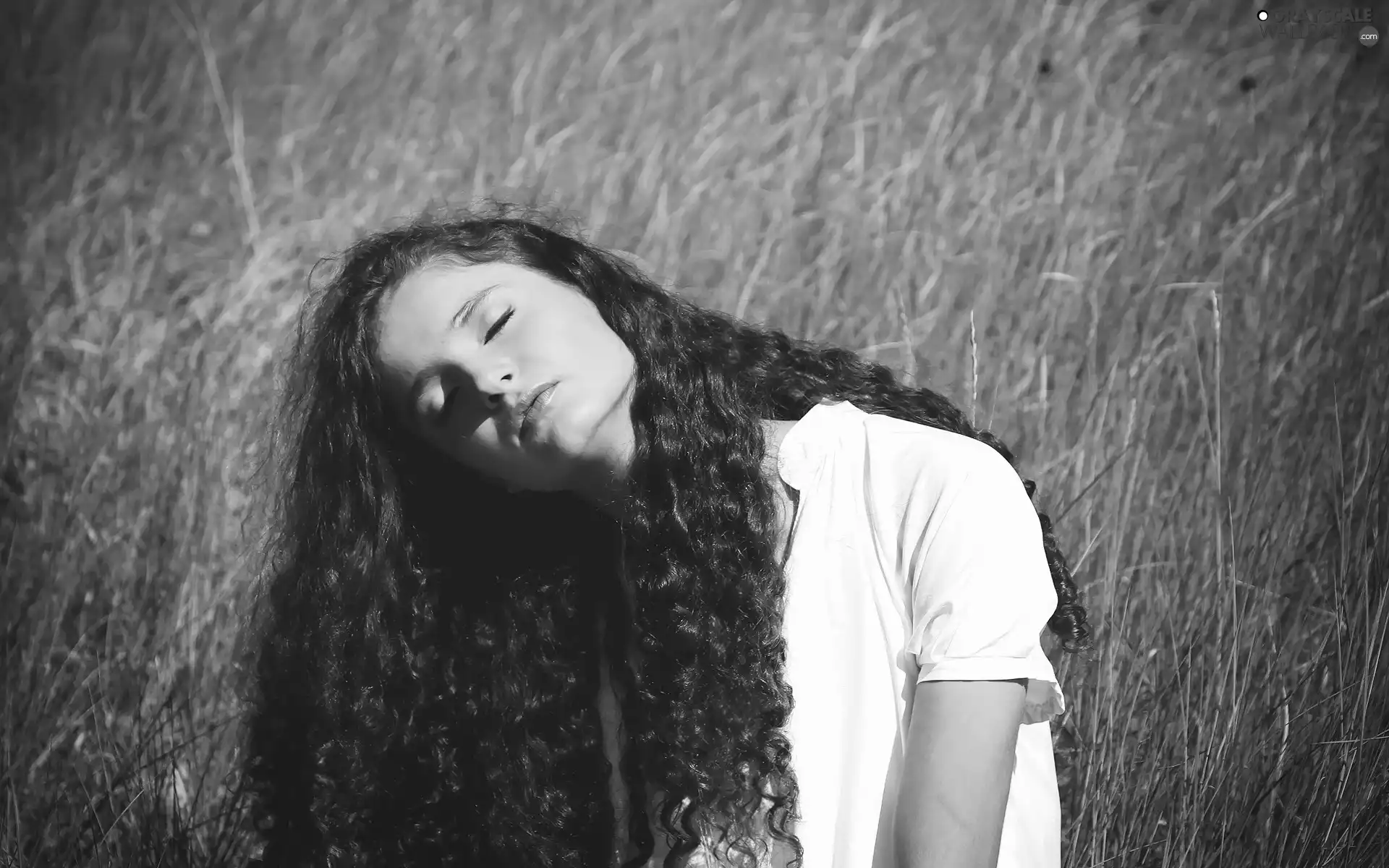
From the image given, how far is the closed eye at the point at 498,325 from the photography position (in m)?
1.66

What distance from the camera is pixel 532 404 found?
1599 millimetres

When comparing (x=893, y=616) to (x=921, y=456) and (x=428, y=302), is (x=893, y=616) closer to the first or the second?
(x=921, y=456)

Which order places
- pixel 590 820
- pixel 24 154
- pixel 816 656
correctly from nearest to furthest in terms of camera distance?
1. pixel 816 656
2. pixel 590 820
3. pixel 24 154

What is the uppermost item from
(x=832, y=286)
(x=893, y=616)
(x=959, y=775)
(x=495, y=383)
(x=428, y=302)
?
(x=832, y=286)

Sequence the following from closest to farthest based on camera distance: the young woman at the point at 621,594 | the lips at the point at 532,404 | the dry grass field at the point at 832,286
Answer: the young woman at the point at 621,594, the lips at the point at 532,404, the dry grass field at the point at 832,286

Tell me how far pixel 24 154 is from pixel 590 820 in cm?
388

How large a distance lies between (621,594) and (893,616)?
506 mm

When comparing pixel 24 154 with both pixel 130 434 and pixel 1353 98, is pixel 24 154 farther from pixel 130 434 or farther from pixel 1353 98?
pixel 1353 98

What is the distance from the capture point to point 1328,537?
2.22 meters

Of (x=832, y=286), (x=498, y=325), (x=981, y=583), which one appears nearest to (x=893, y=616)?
(x=981, y=583)

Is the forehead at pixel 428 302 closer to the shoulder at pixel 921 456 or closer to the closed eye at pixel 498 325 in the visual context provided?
the closed eye at pixel 498 325

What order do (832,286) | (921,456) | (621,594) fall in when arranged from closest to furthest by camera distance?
1. (921,456)
2. (621,594)
3. (832,286)

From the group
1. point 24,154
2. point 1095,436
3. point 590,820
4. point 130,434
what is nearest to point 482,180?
point 130,434

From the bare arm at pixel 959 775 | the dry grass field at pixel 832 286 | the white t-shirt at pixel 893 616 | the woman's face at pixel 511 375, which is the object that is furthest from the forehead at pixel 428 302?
the bare arm at pixel 959 775
